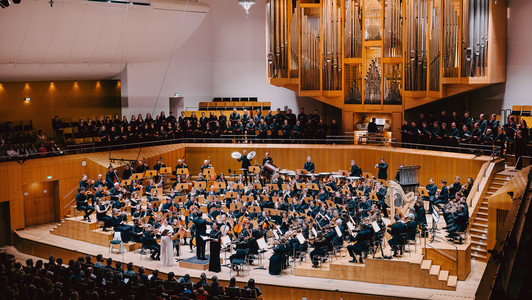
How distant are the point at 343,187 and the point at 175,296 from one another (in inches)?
303

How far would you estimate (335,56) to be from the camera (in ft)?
70.9

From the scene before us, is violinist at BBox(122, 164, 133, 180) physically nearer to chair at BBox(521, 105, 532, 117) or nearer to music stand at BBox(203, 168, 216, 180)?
music stand at BBox(203, 168, 216, 180)

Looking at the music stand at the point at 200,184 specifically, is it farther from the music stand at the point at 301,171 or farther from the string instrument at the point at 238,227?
the string instrument at the point at 238,227

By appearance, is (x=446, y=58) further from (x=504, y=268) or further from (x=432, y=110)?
(x=504, y=268)

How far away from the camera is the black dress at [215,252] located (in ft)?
46.6

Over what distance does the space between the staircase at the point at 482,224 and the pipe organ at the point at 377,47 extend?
3836 millimetres

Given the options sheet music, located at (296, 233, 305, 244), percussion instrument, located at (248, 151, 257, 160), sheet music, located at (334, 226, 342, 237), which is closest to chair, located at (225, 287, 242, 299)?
sheet music, located at (296, 233, 305, 244)

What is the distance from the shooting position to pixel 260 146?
22.0 m

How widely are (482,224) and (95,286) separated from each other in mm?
9376

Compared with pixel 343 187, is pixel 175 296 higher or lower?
lower

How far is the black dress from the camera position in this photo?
14.2 meters

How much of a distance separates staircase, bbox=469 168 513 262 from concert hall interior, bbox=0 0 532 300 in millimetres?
48

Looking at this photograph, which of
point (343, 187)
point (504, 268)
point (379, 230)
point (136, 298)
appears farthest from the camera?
point (343, 187)

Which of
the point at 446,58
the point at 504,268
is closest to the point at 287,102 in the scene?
the point at 446,58
